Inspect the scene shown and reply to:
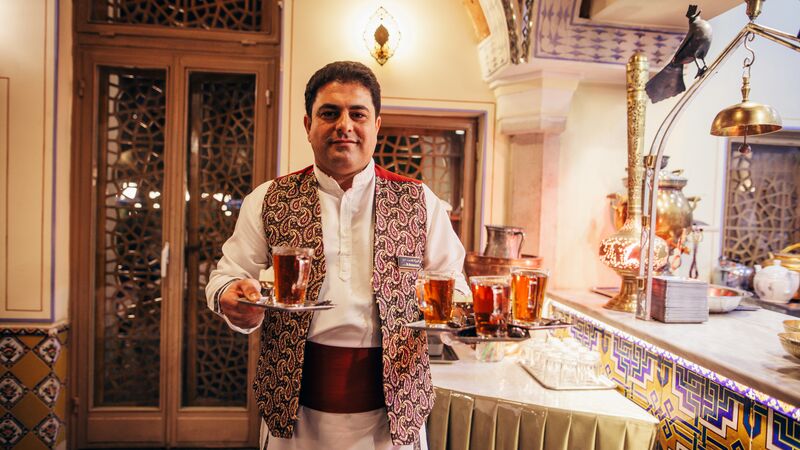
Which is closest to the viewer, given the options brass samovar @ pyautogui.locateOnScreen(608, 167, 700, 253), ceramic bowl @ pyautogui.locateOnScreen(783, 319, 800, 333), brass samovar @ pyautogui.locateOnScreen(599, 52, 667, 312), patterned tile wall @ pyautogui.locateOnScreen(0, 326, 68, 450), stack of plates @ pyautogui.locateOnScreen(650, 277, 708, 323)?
ceramic bowl @ pyautogui.locateOnScreen(783, 319, 800, 333)

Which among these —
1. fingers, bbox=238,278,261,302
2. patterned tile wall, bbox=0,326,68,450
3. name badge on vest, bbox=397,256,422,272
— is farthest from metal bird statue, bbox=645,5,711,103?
patterned tile wall, bbox=0,326,68,450

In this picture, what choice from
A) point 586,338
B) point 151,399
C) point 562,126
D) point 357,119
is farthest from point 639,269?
point 151,399

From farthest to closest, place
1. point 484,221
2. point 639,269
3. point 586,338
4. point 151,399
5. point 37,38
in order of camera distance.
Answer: point 151,399 → point 484,221 → point 37,38 → point 586,338 → point 639,269

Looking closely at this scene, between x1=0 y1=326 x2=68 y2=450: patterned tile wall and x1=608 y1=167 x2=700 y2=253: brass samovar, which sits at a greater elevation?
x1=608 y1=167 x2=700 y2=253: brass samovar

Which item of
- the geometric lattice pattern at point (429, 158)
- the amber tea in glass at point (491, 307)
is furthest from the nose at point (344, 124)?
the geometric lattice pattern at point (429, 158)

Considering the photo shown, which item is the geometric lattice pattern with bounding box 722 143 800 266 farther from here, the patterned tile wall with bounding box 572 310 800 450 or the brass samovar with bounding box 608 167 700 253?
the patterned tile wall with bounding box 572 310 800 450

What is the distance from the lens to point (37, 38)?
3.24 m

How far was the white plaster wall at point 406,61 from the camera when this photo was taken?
336cm

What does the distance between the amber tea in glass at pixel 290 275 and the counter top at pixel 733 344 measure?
147 cm

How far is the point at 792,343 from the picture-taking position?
5.49ft

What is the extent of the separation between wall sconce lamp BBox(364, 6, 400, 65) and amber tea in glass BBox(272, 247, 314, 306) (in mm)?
2298

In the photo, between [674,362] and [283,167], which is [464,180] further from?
[674,362]

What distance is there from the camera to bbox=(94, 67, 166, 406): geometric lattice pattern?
364cm

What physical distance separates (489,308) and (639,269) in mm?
1423
